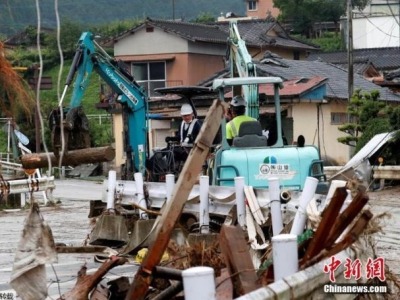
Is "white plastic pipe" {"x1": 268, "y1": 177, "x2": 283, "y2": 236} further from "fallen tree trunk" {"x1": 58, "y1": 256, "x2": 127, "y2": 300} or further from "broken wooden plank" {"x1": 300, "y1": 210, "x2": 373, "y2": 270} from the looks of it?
"broken wooden plank" {"x1": 300, "y1": 210, "x2": 373, "y2": 270}

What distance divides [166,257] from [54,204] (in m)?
16.6

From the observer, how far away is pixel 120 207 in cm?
1542

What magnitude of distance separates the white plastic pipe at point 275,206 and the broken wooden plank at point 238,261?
2707mm

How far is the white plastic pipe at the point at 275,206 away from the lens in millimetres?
10648

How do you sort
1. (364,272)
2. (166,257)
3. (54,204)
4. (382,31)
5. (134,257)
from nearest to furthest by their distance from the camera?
(364,272) < (166,257) < (134,257) < (54,204) < (382,31)

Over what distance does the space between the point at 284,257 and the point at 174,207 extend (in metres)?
→ 0.95

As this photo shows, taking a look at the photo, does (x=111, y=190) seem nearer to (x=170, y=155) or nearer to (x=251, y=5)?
(x=170, y=155)

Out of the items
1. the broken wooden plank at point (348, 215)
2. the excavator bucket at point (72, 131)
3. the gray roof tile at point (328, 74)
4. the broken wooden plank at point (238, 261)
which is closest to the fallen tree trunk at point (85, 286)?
the broken wooden plank at point (238, 261)

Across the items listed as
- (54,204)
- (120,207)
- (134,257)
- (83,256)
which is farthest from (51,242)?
(54,204)

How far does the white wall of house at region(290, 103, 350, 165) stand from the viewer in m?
40.9

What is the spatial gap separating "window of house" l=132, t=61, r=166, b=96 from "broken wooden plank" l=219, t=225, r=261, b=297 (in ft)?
149

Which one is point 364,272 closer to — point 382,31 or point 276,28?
point 276,28

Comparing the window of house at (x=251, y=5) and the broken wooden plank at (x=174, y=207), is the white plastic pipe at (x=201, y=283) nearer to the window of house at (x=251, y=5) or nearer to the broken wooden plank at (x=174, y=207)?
the broken wooden plank at (x=174, y=207)

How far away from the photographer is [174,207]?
750 centimetres
